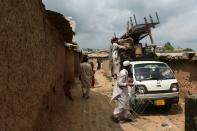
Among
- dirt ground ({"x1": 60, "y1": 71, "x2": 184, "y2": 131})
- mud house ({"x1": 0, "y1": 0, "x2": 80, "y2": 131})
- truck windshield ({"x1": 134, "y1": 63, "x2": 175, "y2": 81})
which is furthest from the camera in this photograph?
truck windshield ({"x1": 134, "y1": 63, "x2": 175, "y2": 81})

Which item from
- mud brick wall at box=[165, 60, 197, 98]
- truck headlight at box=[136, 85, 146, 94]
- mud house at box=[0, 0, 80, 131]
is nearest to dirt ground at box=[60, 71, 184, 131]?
truck headlight at box=[136, 85, 146, 94]

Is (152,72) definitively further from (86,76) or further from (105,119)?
(86,76)

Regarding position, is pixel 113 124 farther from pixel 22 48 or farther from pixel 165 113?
pixel 22 48

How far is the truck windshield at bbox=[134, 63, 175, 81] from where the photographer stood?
Result: 13202 millimetres

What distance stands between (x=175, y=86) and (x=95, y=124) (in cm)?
346

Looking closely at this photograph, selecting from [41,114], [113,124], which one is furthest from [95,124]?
[41,114]

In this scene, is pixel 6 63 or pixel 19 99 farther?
pixel 19 99

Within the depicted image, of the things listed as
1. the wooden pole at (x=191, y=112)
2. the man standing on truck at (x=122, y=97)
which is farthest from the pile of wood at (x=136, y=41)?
the wooden pole at (x=191, y=112)

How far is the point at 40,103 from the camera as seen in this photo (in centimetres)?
790

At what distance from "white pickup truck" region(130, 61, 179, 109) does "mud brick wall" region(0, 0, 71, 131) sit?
483cm

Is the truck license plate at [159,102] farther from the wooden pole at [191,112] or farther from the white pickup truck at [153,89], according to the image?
the wooden pole at [191,112]

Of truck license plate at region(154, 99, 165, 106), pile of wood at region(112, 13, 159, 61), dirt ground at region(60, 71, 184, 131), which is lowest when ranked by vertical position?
dirt ground at region(60, 71, 184, 131)

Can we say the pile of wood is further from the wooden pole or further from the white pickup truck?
the wooden pole

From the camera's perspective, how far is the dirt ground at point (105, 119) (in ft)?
35.4
